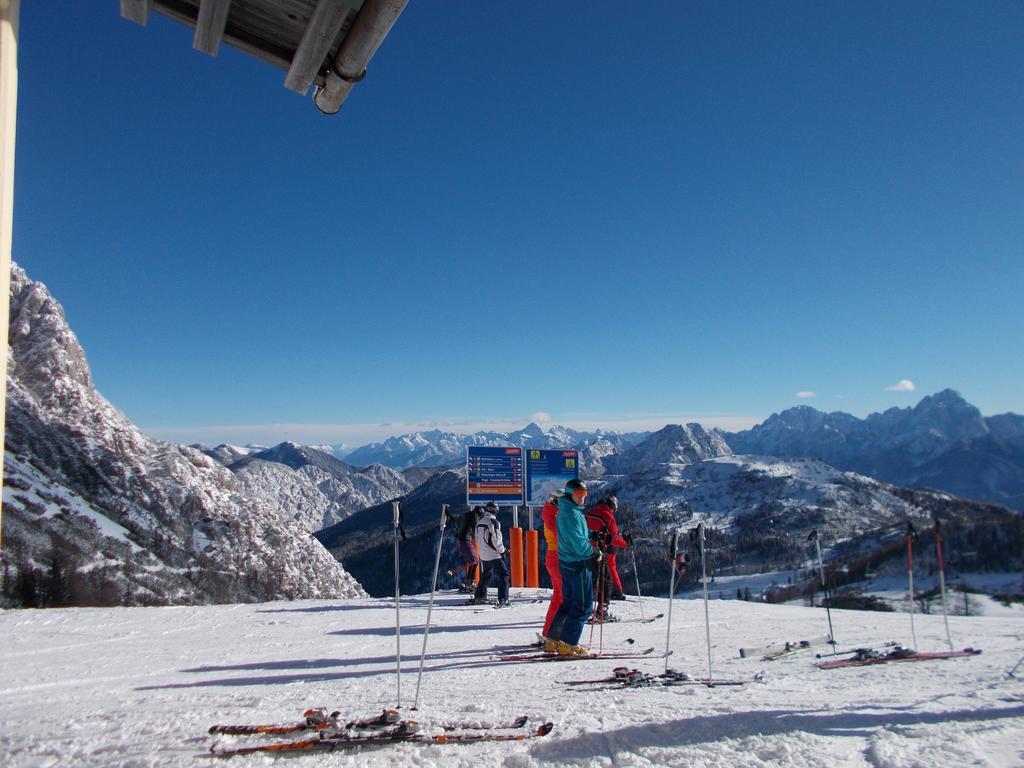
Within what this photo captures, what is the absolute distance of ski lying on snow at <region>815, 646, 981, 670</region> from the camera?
7.57 metres

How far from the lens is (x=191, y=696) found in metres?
6.07

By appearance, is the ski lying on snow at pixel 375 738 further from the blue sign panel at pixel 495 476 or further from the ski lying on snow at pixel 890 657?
the blue sign panel at pixel 495 476

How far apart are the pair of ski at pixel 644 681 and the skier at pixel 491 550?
7.08 meters

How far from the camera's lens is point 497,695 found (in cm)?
589

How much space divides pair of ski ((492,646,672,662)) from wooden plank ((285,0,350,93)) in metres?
7.15

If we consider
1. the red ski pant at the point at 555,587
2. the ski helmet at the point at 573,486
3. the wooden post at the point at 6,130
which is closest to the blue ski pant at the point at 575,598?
the red ski pant at the point at 555,587

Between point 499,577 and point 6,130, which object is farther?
point 499,577

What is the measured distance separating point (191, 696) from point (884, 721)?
20.0 feet

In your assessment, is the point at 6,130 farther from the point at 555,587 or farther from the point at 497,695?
the point at 555,587

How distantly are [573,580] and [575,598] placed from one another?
24 cm

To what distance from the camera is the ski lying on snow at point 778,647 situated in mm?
8484

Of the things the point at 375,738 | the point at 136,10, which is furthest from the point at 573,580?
the point at 136,10

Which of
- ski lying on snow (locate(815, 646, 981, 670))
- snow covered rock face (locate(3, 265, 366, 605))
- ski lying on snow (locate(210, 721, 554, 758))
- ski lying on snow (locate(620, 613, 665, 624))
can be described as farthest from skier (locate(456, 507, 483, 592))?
snow covered rock face (locate(3, 265, 366, 605))

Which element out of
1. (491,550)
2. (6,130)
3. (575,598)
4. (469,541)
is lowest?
(575,598)
